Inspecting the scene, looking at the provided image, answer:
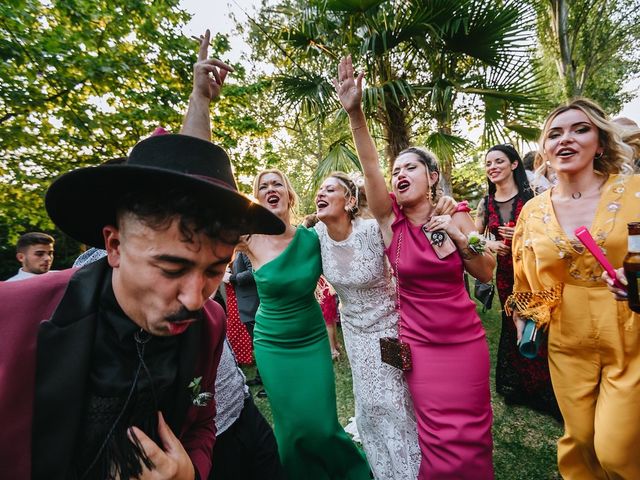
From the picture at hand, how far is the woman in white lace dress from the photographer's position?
236 cm

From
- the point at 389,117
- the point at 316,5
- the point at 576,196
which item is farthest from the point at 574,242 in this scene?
the point at 316,5

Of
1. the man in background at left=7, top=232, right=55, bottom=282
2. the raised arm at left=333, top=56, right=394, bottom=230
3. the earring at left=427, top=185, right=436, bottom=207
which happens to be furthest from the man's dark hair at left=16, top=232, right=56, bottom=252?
the earring at left=427, top=185, right=436, bottom=207

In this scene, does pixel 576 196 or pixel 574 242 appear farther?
pixel 576 196

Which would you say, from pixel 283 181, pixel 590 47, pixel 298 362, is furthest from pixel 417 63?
pixel 590 47

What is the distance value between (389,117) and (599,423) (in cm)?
417

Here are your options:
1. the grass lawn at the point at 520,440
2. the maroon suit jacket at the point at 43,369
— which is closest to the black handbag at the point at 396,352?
the grass lawn at the point at 520,440

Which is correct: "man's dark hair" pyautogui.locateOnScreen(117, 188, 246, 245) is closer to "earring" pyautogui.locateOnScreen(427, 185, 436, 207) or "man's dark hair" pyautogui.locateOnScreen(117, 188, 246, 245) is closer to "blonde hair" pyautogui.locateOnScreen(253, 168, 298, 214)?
"earring" pyautogui.locateOnScreen(427, 185, 436, 207)

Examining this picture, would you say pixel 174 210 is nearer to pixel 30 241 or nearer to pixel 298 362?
pixel 298 362

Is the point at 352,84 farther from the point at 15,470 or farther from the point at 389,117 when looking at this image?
the point at 389,117

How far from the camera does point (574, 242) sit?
1982 mm

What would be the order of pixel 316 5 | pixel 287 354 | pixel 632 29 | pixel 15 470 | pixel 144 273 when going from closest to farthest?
1. pixel 15 470
2. pixel 144 273
3. pixel 287 354
4. pixel 316 5
5. pixel 632 29

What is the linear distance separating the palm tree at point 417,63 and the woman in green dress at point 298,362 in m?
2.69

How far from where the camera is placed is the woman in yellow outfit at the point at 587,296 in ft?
5.94

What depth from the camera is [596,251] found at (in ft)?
5.83
